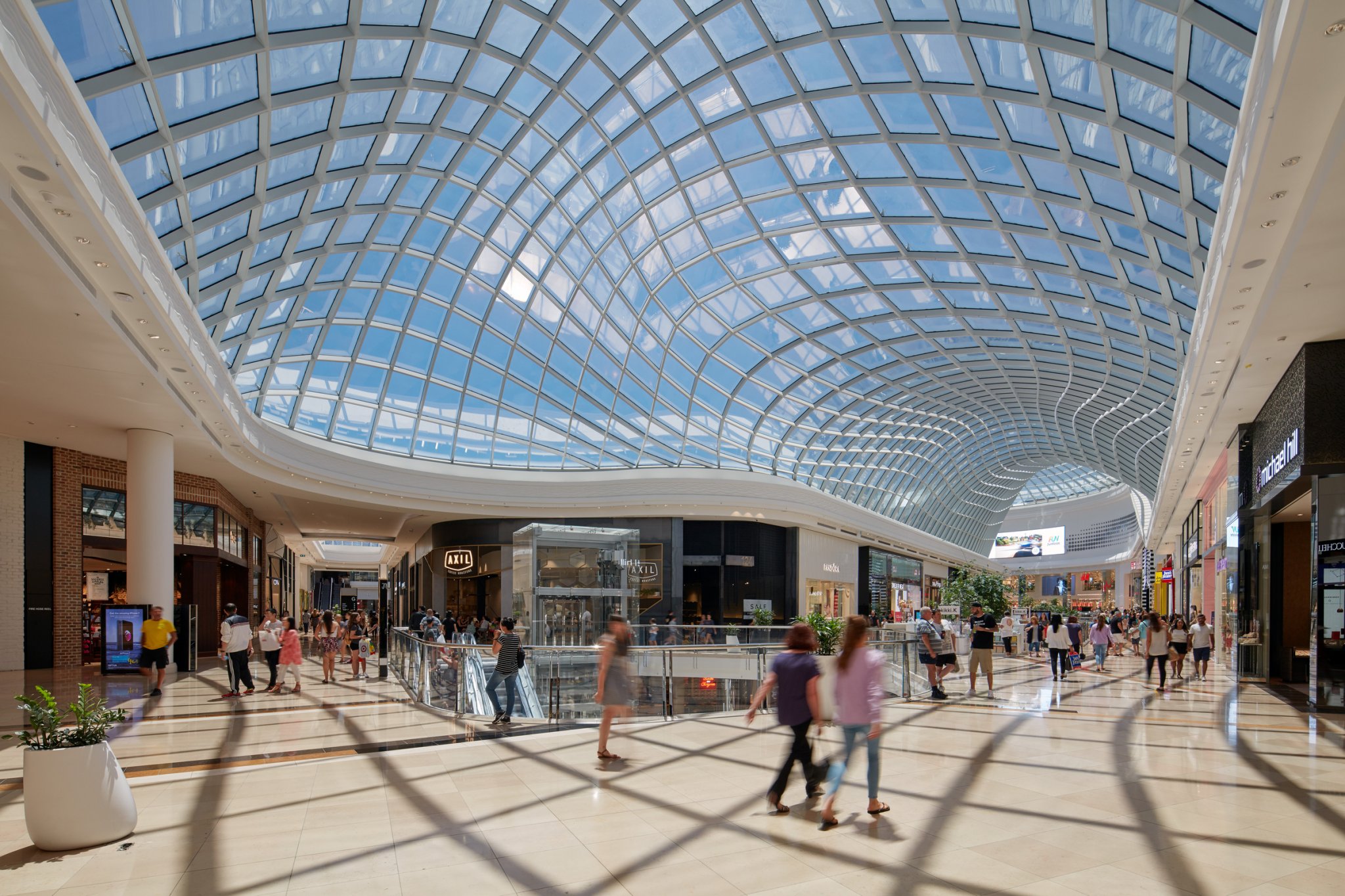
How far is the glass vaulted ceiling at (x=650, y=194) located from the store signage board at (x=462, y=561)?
5.62 m

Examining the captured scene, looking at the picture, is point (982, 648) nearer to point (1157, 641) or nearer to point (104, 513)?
point (1157, 641)

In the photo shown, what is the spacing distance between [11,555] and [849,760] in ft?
81.3

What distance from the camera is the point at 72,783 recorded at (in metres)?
6.84

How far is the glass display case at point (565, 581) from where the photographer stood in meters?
27.5

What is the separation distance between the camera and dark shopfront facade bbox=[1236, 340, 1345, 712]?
48.1 ft

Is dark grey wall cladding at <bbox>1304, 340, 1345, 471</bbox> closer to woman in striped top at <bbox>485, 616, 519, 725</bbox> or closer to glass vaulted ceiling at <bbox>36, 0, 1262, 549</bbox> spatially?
glass vaulted ceiling at <bbox>36, 0, 1262, 549</bbox>

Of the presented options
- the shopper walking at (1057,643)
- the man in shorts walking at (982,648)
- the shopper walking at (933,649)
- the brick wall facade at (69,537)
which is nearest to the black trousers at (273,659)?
the brick wall facade at (69,537)

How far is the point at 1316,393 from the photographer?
14789mm

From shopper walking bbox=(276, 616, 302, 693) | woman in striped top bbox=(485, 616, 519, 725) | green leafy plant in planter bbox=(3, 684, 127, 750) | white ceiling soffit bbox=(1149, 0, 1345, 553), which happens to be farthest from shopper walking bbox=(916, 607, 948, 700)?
green leafy plant in planter bbox=(3, 684, 127, 750)

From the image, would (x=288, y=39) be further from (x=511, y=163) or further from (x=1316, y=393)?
(x=1316, y=393)

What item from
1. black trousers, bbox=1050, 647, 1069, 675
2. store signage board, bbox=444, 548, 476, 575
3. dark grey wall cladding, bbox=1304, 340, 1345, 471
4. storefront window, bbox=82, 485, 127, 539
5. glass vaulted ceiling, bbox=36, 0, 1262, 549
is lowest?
black trousers, bbox=1050, 647, 1069, 675

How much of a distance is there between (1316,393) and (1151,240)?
4905 millimetres

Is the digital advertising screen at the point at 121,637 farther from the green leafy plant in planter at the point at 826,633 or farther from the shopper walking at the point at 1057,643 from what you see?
the shopper walking at the point at 1057,643

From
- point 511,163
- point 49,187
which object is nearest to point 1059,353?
point 511,163
